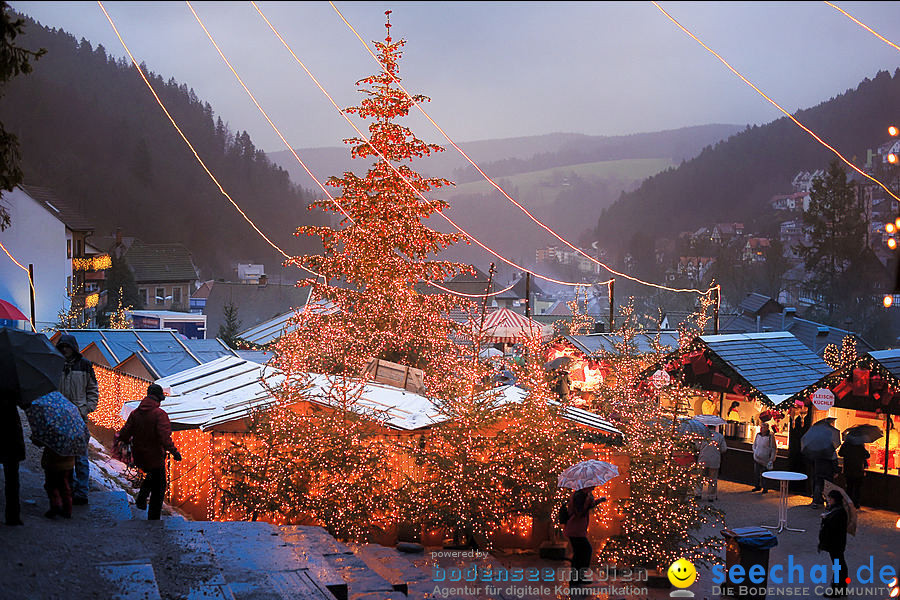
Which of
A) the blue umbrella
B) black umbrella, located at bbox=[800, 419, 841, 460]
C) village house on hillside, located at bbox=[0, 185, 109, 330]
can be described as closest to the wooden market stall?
the blue umbrella

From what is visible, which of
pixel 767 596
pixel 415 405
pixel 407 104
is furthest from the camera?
pixel 407 104

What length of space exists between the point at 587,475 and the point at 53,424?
5383mm

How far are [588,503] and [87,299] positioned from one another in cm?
4884

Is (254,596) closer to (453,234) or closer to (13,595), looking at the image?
(13,595)

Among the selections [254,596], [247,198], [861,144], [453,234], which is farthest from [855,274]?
[247,198]

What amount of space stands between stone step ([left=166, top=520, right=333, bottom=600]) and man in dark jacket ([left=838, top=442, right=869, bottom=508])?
1031 cm

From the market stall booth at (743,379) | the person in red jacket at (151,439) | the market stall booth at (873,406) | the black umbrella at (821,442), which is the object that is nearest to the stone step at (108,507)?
the person in red jacket at (151,439)

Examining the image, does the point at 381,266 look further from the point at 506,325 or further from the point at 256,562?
the point at 256,562

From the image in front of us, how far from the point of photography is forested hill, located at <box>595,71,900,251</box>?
2689 inches

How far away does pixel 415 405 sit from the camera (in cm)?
1199

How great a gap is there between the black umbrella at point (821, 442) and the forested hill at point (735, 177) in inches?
2298

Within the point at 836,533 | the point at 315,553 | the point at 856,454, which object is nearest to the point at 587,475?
the point at 315,553

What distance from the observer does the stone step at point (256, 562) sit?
5.96 m

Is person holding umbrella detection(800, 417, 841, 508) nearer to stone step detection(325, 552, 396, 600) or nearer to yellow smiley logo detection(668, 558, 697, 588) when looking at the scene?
yellow smiley logo detection(668, 558, 697, 588)
